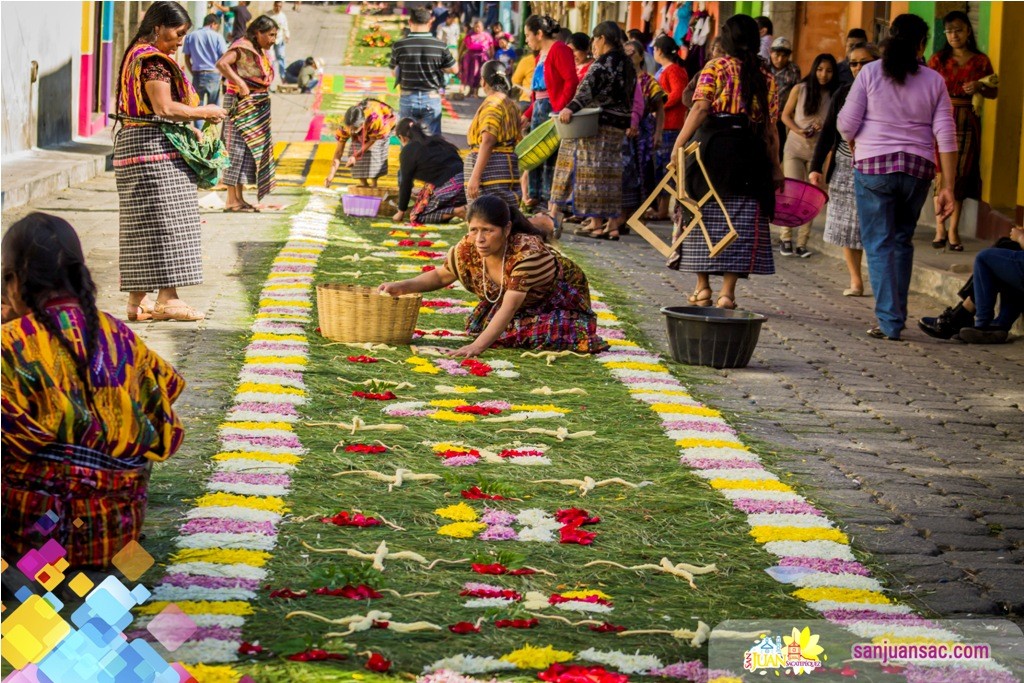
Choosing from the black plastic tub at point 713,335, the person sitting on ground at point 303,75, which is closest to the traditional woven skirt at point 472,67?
the person sitting on ground at point 303,75

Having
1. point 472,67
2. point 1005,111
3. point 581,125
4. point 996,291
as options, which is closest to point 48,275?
point 996,291

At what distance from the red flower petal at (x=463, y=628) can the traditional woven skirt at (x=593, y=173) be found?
9.96 metres

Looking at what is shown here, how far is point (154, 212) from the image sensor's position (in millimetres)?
8516

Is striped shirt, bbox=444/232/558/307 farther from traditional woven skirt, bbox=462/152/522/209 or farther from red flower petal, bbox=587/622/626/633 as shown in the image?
traditional woven skirt, bbox=462/152/522/209

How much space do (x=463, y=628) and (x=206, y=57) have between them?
16.1m

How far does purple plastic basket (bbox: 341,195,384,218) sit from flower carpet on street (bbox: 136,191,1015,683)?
6952 millimetres

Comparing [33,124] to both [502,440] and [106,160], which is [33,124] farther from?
[502,440]

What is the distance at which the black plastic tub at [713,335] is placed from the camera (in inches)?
325

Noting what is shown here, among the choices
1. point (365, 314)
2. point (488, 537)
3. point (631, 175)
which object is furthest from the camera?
point (631, 175)

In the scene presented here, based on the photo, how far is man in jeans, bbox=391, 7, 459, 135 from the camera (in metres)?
16.2

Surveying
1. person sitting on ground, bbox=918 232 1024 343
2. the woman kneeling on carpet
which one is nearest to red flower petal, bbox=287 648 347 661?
the woman kneeling on carpet

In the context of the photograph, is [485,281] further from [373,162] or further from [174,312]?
[373,162]

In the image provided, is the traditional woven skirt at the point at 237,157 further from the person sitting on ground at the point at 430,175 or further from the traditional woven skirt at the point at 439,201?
the traditional woven skirt at the point at 439,201

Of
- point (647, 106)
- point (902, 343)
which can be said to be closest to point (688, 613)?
point (902, 343)
